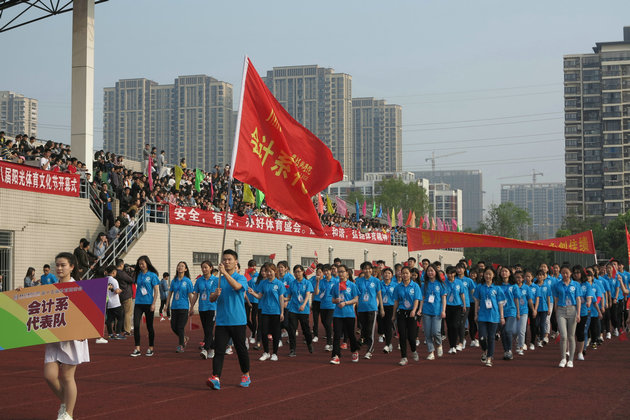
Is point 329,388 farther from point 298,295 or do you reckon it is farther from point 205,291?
point 298,295

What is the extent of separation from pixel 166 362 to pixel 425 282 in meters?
4.73

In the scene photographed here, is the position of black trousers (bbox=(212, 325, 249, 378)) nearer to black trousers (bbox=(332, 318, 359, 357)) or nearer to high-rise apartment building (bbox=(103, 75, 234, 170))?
black trousers (bbox=(332, 318, 359, 357))

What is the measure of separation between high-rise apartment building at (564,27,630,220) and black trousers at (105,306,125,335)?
322 ft

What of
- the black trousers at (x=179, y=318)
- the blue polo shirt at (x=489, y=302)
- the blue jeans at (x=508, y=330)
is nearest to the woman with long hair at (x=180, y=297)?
the black trousers at (x=179, y=318)

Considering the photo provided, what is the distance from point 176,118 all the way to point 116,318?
14443cm

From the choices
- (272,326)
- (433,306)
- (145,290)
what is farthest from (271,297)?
(433,306)

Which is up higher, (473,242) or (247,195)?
(247,195)

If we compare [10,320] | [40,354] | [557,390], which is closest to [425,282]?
[557,390]

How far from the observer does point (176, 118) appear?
16012cm

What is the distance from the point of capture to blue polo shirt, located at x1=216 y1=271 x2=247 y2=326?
33.9ft

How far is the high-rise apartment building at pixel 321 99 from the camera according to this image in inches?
6708

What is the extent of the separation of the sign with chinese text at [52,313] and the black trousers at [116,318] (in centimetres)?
1126

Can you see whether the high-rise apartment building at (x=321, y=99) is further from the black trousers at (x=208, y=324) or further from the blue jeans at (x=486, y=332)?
the blue jeans at (x=486, y=332)

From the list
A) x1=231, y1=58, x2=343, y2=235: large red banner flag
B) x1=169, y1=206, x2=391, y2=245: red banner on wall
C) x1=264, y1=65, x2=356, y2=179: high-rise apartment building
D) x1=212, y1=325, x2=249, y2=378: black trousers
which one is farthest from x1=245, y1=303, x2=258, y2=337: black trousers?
x1=264, y1=65, x2=356, y2=179: high-rise apartment building
